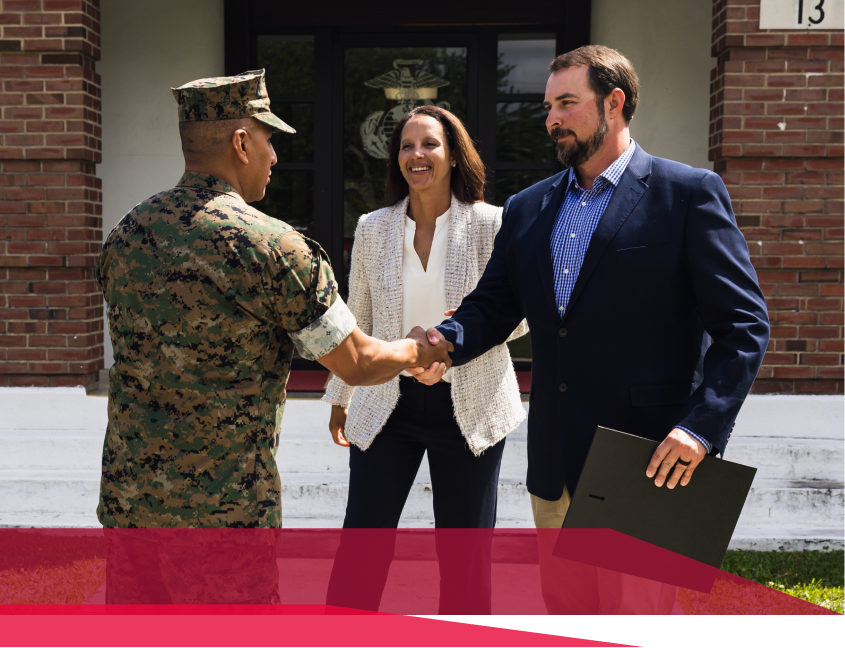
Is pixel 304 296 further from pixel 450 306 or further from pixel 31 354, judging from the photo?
pixel 31 354

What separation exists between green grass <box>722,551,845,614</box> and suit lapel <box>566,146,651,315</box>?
2.36m

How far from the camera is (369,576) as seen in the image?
9.73ft

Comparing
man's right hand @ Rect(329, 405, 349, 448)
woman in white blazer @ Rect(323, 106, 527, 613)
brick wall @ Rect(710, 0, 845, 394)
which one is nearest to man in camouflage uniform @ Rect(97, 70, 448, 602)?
woman in white blazer @ Rect(323, 106, 527, 613)

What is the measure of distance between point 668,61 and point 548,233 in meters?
4.29

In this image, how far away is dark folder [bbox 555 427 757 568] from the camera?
2.16m

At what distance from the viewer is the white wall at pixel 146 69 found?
6.27 m

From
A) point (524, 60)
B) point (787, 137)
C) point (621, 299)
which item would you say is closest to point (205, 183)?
point (621, 299)

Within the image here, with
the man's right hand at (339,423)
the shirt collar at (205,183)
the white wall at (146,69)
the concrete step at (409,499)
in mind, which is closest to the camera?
the shirt collar at (205,183)

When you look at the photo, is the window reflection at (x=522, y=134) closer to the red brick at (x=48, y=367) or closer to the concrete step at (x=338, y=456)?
the concrete step at (x=338, y=456)

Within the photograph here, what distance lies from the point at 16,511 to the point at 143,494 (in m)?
3.58

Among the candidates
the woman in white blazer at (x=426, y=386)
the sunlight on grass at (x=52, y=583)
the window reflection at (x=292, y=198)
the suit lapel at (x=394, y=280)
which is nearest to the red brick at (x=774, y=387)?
the woman in white blazer at (x=426, y=386)

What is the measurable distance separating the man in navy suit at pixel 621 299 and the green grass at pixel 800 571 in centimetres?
194

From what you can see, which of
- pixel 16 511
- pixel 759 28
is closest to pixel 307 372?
pixel 16 511

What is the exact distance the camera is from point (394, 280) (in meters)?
3.08
